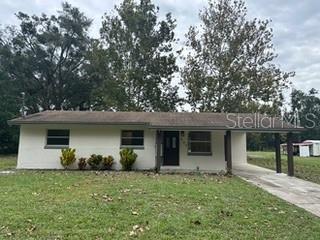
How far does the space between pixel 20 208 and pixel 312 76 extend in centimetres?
3439

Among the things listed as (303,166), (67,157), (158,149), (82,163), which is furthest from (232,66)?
(67,157)

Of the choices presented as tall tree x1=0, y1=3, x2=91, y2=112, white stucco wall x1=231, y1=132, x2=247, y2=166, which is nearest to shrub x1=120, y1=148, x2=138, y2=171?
white stucco wall x1=231, y1=132, x2=247, y2=166

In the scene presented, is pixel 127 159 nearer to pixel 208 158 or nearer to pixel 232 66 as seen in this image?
pixel 208 158

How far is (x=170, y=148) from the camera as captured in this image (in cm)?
1720

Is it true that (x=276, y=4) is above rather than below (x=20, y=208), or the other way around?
above

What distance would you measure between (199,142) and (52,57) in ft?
77.9

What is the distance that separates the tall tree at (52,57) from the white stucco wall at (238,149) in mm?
18223

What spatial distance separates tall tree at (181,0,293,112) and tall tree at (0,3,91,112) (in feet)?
41.8

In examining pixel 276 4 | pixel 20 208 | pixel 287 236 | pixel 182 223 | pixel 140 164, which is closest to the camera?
pixel 287 236

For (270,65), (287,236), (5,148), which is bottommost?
(287,236)

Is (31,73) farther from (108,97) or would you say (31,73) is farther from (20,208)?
(20,208)

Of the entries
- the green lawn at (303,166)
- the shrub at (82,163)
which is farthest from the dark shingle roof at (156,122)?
A: the green lawn at (303,166)

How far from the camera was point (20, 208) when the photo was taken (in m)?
6.77

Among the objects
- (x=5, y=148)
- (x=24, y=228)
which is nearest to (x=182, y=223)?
(x=24, y=228)
